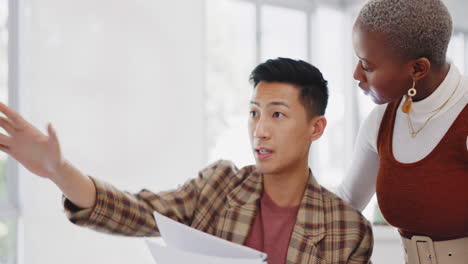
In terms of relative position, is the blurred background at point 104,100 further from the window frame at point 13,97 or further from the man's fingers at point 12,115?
the man's fingers at point 12,115

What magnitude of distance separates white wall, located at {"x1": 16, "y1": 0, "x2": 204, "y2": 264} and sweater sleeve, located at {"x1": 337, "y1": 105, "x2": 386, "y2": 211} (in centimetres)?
192

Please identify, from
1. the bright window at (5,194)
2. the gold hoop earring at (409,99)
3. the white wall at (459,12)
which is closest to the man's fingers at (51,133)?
the gold hoop earring at (409,99)

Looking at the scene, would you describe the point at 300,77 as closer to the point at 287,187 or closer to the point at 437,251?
the point at 287,187

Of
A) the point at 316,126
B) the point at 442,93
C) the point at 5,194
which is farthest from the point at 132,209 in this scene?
the point at 5,194

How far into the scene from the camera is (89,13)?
2.93m

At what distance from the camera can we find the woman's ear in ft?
3.37

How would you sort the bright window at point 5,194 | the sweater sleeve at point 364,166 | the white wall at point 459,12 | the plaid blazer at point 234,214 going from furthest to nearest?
the white wall at point 459,12
the bright window at point 5,194
the sweater sleeve at point 364,166
the plaid blazer at point 234,214

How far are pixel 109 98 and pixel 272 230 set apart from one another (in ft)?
6.68

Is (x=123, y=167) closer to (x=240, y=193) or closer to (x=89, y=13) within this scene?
(x=89, y=13)

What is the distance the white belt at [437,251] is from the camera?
107 cm

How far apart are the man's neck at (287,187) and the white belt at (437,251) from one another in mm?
313

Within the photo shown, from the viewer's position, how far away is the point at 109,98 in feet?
9.89

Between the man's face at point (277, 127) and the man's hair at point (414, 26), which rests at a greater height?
the man's hair at point (414, 26)

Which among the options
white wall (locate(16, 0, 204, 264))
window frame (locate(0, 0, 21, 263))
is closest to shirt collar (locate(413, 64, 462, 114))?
white wall (locate(16, 0, 204, 264))
